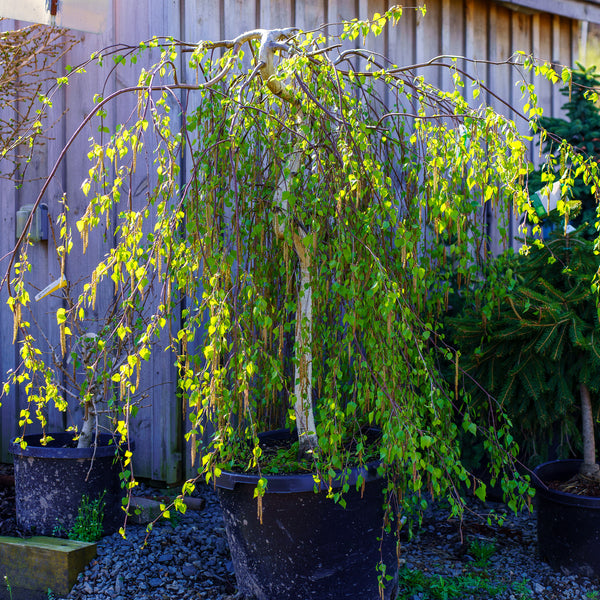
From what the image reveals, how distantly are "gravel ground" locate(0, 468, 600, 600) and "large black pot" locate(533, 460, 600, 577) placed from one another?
0.17 ft

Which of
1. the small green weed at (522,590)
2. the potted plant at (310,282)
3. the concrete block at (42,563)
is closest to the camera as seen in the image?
the potted plant at (310,282)

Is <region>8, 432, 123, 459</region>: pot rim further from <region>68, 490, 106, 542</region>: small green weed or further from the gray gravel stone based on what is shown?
the gray gravel stone

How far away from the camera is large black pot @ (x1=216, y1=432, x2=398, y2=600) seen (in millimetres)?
2152

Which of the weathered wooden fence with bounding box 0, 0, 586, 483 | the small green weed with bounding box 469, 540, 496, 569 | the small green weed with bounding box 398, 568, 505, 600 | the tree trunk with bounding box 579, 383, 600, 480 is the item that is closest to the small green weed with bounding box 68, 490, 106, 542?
the weathered wooden fence with bounding box 0, 0, 586, 483

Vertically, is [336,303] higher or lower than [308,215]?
lower

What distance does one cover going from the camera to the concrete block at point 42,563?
245cm

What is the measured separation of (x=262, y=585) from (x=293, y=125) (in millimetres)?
1555

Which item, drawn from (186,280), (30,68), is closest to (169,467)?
(186,280)

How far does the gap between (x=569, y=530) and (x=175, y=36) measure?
2800 mm

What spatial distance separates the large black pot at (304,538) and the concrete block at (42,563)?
671 millimetres

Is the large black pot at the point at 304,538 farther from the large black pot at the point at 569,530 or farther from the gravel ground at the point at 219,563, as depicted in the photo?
the large black pot at the point at 569,530

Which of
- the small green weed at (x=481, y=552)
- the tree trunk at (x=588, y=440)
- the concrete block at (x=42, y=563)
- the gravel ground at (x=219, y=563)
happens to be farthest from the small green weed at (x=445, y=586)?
the concrete block at (x=42, y=563)

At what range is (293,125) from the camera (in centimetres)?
214

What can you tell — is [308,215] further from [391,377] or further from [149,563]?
[149,563]
